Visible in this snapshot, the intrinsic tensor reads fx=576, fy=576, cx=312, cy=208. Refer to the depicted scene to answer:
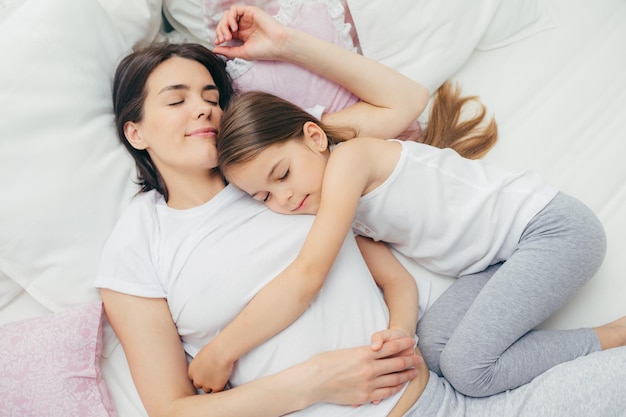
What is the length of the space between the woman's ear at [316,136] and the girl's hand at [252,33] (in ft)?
1.04

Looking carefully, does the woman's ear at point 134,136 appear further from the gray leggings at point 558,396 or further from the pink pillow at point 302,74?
the gray leggings at point 558,396

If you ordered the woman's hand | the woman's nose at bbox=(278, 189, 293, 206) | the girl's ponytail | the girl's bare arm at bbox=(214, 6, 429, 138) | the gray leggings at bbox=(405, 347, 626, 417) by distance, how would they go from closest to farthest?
the gray leggings at bbox=(405, 347, 626, 417) → the woman's hand → the woman's nose at bbox=(278, 189, 293, 206) → the girl's bare arm at bbox=(214, 6, 429, 138) → the girl's ponytail

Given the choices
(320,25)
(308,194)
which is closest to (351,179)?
(308,194)

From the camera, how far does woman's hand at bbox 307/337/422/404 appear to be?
126cm

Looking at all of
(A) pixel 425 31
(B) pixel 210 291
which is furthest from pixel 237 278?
(A) pixel 425 31

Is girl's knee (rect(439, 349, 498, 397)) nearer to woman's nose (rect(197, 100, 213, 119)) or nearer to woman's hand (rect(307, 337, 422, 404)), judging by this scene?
woman's hand (rect(307, 337, 422, 404))

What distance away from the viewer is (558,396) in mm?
1208

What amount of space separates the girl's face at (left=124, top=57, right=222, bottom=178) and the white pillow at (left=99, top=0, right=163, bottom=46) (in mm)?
233

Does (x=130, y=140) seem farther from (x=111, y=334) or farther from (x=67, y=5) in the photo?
(x=111, y=334)

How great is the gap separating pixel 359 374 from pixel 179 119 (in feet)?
2.46

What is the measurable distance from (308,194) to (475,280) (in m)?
0.52

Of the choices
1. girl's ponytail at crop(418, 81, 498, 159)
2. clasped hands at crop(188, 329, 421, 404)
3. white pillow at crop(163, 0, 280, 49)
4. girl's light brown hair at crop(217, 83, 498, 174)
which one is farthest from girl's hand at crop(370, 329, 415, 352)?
white pillow at crop(163, 0, 280, 49)

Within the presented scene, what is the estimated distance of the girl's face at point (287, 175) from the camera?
1355 millimetres

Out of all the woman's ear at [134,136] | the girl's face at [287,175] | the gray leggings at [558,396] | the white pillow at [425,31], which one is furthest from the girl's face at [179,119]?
the gray leggings at [558,396]
